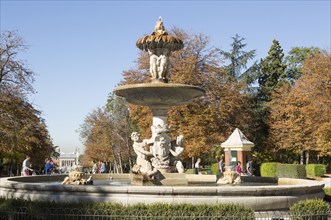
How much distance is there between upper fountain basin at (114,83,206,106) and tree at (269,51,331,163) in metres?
21.7

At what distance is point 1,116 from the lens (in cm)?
2778

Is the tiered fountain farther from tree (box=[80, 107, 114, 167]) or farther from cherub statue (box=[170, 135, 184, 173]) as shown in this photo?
tree (box=[80, 107, 114, 167])

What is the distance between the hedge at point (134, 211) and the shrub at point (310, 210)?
3.21 ft

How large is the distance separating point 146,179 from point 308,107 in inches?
1120

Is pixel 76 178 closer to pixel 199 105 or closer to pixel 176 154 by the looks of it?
pixel 176 154

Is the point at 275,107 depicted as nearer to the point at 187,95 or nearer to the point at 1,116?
the point at 1,116

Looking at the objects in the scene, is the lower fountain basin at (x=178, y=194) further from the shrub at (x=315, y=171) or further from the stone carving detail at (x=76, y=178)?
the shrub at (x=315, y=171)

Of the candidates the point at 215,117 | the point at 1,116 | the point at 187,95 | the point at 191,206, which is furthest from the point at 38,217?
the point at 215,117

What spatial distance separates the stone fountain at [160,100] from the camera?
48.8 feet

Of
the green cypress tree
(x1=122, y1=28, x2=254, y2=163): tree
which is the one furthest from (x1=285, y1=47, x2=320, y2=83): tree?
(x1=122, y1=28, x2=254, y2=163): tree

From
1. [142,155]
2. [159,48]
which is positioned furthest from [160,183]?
[159,48]

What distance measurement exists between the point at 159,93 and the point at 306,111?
89.7 ft

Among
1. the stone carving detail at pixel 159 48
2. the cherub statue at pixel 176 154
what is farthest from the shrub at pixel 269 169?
the stone carving detail at pixel 159 48

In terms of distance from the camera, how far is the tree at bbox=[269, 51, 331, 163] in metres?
37.3
